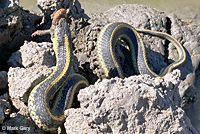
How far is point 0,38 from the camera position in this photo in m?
4.18

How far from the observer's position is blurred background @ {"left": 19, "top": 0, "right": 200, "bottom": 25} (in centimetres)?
764

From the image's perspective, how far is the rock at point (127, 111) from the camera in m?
2.53

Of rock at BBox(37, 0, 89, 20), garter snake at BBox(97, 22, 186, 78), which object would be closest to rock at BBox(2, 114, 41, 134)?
garter snake at BBox(97, 22, 186, 78)

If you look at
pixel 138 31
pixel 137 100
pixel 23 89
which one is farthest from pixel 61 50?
pixel 138 31

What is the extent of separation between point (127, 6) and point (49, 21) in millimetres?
2175

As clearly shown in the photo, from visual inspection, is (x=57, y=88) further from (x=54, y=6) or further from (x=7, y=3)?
(x=54, y=6)

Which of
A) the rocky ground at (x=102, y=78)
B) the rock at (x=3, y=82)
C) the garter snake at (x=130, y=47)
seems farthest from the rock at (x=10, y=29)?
the garter snake at (x=130, y=47)

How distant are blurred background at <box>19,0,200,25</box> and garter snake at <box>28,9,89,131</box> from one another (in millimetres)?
3624

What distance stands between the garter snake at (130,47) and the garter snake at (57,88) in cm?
66

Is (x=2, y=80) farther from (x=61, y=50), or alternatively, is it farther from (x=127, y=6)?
(x=127, y=6)

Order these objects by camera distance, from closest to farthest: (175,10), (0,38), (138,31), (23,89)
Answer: (23,89)
(0,38)
(138,31)
(175,10)

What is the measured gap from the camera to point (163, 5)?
8188 mm

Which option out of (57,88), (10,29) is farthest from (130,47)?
(10,29)

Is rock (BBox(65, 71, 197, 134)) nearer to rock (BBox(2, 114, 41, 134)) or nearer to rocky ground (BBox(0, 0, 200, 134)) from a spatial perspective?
rocky ground (BBox(0, 0, 200, 134))
